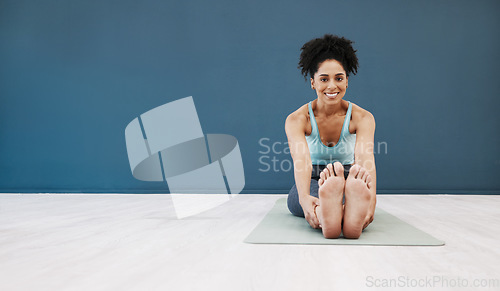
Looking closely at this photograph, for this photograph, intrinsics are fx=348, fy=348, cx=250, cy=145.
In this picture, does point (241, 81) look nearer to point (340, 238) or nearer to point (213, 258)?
point (340, 238)

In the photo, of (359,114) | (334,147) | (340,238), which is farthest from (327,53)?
(340,238)

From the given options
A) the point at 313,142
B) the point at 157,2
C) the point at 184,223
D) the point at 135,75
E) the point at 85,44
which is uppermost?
the point at 157,2

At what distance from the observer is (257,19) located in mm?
3020

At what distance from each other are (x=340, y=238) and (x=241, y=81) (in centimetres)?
204

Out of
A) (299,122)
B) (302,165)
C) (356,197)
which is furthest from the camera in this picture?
(299,122)

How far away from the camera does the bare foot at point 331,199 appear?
1092 mm

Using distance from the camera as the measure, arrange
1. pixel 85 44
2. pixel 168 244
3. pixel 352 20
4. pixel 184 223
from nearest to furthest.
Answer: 1. pixel 168 244
2. pixel 184 223
3. pixel 352 20
4. pixel 85 44

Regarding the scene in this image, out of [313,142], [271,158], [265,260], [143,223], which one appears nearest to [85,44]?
[271,158]

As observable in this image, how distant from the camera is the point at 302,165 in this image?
1.39 m

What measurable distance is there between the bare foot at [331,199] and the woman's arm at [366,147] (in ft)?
0.83

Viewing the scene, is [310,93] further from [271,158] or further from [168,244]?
[168,244]

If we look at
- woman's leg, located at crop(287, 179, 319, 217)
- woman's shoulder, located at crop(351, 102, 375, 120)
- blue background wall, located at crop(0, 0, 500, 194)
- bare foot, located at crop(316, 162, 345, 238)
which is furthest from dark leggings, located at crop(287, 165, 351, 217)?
blue background wall, located at crop(0, 0, 500, 194)

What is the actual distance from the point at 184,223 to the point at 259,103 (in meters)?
1.63

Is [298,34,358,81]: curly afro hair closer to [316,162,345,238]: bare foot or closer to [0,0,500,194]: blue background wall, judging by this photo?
[316,162,345,238]: bare foot
